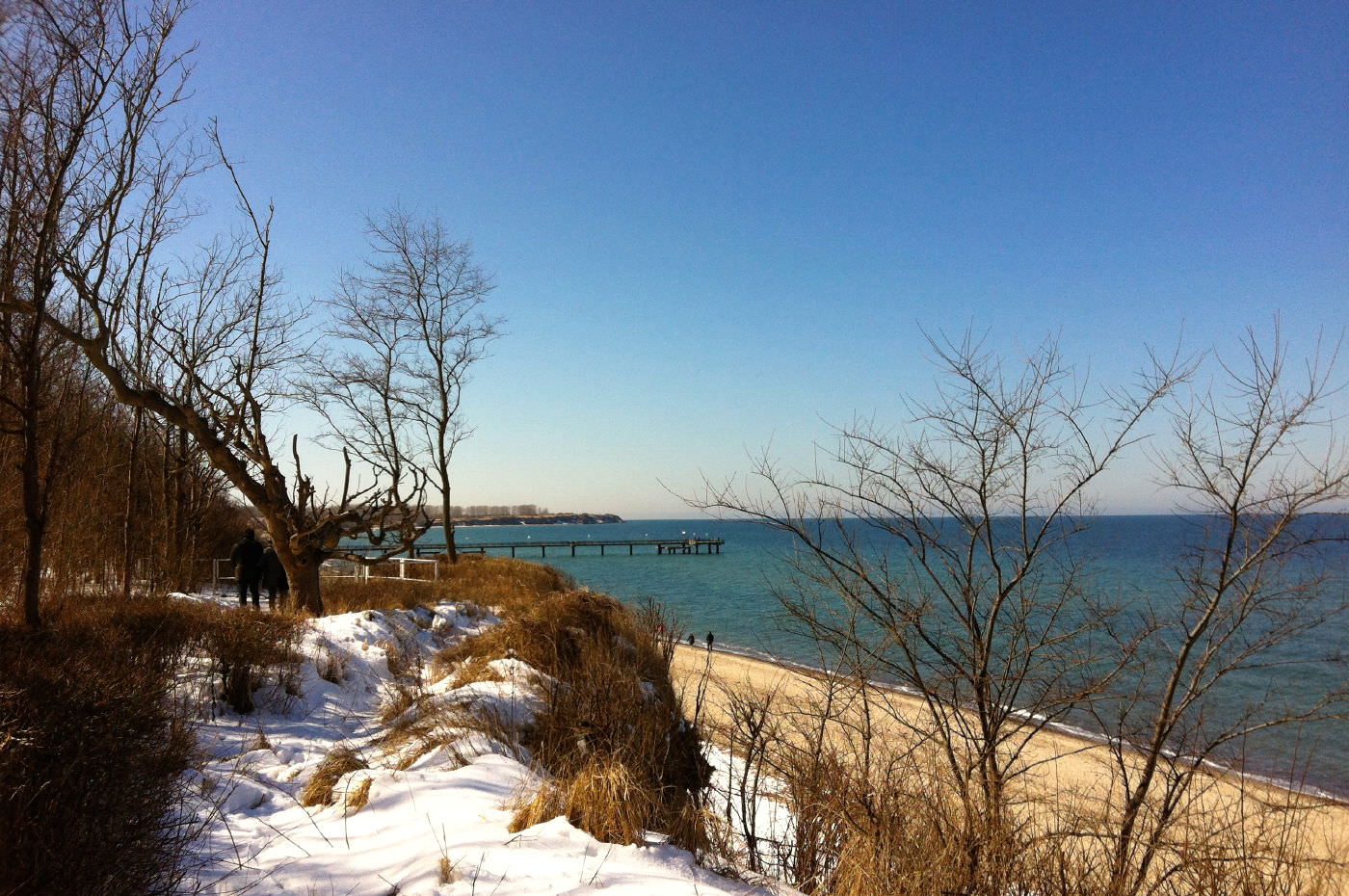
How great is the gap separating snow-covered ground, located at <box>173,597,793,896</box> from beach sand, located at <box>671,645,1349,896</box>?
1.81 meters

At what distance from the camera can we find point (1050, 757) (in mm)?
7426

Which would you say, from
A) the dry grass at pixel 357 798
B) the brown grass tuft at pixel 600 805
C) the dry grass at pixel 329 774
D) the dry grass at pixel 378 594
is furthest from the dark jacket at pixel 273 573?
the brown grass tuft at pixel 600 805

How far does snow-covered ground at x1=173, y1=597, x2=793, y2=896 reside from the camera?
152 inches

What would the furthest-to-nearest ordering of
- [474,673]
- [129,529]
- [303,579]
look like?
[129,529], [303,579], [474,673]

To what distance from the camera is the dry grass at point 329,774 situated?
16.8ft

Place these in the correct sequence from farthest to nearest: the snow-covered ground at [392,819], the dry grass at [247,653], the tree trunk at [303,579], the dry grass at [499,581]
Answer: the dry grass at [499,581] → the tree trunk at [303,579] → the dry grass at [247,653] → the snow-covered ground at [392,819]

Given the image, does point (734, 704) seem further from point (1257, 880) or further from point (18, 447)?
point (18, 447)

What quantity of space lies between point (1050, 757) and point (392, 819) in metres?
6.08

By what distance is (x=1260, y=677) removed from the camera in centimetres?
2197

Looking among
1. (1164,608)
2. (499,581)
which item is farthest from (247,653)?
(1164,608)

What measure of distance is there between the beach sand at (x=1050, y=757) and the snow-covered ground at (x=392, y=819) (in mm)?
1812

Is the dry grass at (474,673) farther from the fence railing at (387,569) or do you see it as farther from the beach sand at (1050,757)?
the fence railing at (387,569)

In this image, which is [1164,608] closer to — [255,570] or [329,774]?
[329,774]

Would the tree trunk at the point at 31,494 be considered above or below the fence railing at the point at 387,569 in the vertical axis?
above
